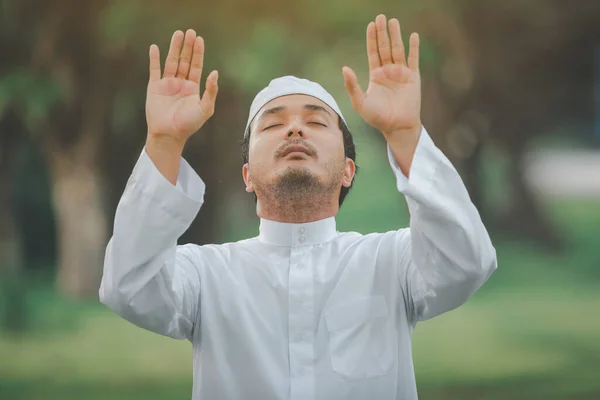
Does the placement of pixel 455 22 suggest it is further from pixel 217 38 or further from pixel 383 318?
pixel 383 318

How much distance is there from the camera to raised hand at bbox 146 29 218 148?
169 centimetres

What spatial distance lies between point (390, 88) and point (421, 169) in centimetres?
21

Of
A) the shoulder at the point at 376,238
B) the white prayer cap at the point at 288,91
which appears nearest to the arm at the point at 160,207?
the white prayer cap at the point at 288,91

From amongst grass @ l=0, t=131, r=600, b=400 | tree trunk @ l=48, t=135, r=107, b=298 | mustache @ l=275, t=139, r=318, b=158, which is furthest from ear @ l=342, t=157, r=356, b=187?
tree trunk @ l=48, t=135, r=107, b=298

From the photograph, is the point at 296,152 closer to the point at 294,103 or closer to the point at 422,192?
the point at 294,103

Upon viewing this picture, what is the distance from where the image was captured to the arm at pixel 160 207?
162 centimetres

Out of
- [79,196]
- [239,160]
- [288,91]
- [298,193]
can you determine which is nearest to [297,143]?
[298,193]

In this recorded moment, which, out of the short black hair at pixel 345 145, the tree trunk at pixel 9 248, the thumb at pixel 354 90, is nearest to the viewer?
the thumb at pixel 354 90

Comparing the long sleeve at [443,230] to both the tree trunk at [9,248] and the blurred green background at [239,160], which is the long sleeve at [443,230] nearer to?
the blurred green background at [239,160]

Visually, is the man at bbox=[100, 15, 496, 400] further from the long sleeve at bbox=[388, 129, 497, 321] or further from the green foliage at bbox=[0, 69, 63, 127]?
the green foliage at bbox=[0, 69, 63, 127]

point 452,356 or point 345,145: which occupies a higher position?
point 345,145

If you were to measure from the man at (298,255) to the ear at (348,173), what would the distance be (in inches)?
3.8

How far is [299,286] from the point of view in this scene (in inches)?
72.4

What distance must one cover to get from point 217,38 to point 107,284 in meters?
3.28
